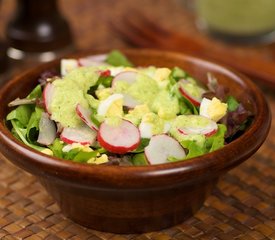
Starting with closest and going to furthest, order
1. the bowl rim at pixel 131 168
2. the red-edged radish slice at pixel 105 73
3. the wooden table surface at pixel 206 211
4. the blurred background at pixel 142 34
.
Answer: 1. the bowl rim at pixel 131 168
2. the wooden table surface at pixel 206 211
3. the red-edged radish slice at pixel 105 73
4. the blurred background at pixel 142 34

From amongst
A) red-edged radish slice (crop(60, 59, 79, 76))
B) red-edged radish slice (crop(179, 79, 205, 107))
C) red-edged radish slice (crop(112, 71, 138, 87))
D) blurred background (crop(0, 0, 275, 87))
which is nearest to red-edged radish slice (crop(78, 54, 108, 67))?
red-edged radish slice (crop(60, 59, 79, 76))

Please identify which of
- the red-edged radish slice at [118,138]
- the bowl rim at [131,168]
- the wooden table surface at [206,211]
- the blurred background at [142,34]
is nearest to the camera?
the bowl rim at [131,168]

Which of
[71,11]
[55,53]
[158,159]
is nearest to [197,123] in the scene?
[158,159]

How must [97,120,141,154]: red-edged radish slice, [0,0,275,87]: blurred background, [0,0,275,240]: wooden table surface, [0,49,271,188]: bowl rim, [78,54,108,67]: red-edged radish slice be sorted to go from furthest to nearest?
[0,0,275,87]: blurred background, [78,54,108,67]: red-edged radish slice, [0,0,275,240]: wooden table surface, [97,120,141,154]: red-edged radish slice, [0,49,271,188]: bowl rim

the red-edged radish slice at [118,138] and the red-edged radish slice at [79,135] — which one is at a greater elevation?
the red-edged radish slice at [118,138]

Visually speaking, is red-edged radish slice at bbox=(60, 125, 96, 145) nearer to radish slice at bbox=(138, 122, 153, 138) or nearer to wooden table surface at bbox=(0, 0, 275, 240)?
radish slice at bbox=(138, 122, 153, 138)

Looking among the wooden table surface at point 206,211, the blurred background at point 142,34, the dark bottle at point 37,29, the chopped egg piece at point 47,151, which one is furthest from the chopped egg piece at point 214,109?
the dark bottle at point 37,29

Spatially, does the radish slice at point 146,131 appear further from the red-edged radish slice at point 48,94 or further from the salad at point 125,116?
the red-edged radish slice at point 48,94

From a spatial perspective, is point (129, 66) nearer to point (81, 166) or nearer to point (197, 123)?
point (197, 123)
